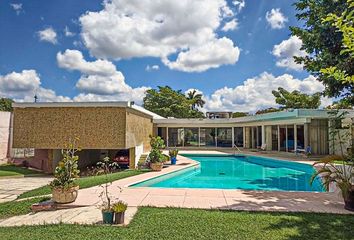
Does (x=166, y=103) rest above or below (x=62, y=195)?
above

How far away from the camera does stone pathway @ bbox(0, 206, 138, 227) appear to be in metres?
5.81

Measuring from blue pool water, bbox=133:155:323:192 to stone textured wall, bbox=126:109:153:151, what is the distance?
2942 mm

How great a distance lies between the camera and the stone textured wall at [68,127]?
13062 millimetres

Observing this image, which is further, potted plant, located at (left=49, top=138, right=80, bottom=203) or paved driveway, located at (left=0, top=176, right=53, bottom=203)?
paved driveway, located at (left=0, top=176, right=53, bottom=203)

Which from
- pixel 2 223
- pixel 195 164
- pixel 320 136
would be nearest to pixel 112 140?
pixel 195 164

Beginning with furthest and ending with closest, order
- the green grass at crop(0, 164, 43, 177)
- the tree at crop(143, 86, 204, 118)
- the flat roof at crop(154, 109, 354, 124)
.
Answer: the tree at crop(143, 86, 204, 118) → the flat roof at crop(154, 109, 354, 124) → the green grass at crop(0, 164, 43, 177)

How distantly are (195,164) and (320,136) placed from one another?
431 inches

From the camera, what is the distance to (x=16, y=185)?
1098 centimetres

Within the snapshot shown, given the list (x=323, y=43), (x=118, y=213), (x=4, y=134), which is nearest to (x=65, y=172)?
(x=118, y=213)

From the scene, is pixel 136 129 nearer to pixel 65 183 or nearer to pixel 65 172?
pixel 65 172

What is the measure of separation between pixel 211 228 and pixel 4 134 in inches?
660

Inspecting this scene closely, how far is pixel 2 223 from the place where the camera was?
19.5ft

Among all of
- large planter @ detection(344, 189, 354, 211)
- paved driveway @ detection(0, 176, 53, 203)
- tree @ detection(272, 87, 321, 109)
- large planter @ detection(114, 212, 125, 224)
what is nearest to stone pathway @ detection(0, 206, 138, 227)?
large planter @ detection(114, 212, 125, 224)

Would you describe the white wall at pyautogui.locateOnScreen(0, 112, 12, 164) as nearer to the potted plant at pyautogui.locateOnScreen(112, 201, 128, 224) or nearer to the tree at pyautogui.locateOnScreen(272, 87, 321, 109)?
the potted plant at pyautogui.locateOnScreen(112, 201, 128, 224)
